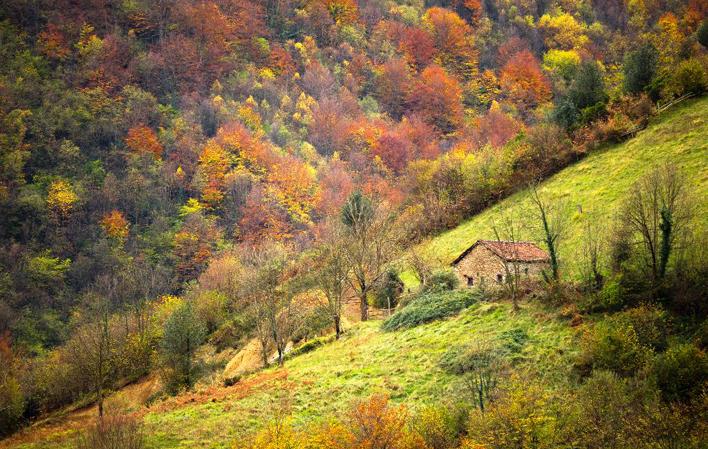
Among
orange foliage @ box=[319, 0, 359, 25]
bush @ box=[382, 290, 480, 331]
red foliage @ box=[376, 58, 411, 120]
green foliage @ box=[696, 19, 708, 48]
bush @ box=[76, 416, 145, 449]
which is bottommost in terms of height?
bush @ box=[382, 290, 480, 331]

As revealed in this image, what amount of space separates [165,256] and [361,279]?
57.2 m

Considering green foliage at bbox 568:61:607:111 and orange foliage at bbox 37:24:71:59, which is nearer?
green foliage at bbox 568:61:607:111

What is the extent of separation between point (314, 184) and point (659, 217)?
3369 inches

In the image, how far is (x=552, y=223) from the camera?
36.5m

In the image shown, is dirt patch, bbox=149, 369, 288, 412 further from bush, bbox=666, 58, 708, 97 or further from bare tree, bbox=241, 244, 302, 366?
bush, bbox=666, 58, 708, 97

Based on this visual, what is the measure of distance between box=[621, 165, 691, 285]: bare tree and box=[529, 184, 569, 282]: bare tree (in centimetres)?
458

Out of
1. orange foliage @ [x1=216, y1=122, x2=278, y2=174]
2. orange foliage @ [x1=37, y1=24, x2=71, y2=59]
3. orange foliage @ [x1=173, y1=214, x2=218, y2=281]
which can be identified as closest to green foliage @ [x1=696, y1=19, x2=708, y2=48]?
orange foliage @ [x1=216, y1=122, x2=278, y2=174]

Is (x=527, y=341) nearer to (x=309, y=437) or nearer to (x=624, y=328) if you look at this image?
(x=624, y=328)

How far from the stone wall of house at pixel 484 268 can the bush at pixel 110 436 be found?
2679 cm

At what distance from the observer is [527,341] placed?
2758 centimetres

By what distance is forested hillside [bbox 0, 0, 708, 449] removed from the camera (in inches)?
1109

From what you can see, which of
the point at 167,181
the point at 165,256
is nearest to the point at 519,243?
the point at 165,256

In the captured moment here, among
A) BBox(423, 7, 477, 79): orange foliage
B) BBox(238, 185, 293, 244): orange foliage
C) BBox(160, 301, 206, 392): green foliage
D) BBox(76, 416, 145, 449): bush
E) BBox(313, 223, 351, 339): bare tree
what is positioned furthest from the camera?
BBox(423, 7, 477, 79): orange foliage

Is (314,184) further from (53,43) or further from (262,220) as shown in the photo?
(53,43)
